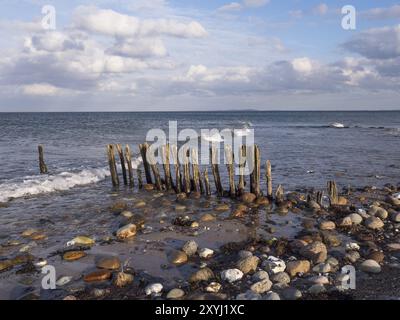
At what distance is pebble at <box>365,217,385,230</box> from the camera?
11106mm

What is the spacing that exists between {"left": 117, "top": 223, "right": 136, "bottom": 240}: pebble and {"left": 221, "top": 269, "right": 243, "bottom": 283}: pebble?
3697 millimetres

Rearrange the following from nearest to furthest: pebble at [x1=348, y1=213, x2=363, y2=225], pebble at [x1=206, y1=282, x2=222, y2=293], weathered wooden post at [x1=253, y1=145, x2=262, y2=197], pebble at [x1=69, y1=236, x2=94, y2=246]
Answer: pebble at [x1=206, y1=282, x2=222, y2=293], pebble at [x1=69, y1=236, x2=94, y2=246], pebble at [x1=348, y1=213, x2=363, y2=225], weathered wooden post at [x1=253, y1=145, x2=262, y2=197]

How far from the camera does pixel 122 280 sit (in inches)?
302

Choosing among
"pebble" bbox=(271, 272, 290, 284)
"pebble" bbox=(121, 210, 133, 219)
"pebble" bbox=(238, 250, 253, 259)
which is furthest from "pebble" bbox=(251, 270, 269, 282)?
"pebble" bbox=(121, 210, 133, 219)

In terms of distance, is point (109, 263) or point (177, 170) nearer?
point (109, 263)

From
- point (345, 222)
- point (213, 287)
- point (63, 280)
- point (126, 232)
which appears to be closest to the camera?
point (213, 287)

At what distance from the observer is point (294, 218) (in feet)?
41.0

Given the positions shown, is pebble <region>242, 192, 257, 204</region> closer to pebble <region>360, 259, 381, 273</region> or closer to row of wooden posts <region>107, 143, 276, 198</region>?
row of wooden posts <region>107, 143, 276, 198</region>

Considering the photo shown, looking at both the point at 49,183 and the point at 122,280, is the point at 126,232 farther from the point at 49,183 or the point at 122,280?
the point at 49,183

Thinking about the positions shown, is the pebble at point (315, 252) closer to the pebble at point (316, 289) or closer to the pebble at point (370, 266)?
the pebble at point (370, 266)

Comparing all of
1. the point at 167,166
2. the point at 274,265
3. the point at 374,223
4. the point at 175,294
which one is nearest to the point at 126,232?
the point at 175,294

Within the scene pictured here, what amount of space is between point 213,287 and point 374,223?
611 cm
